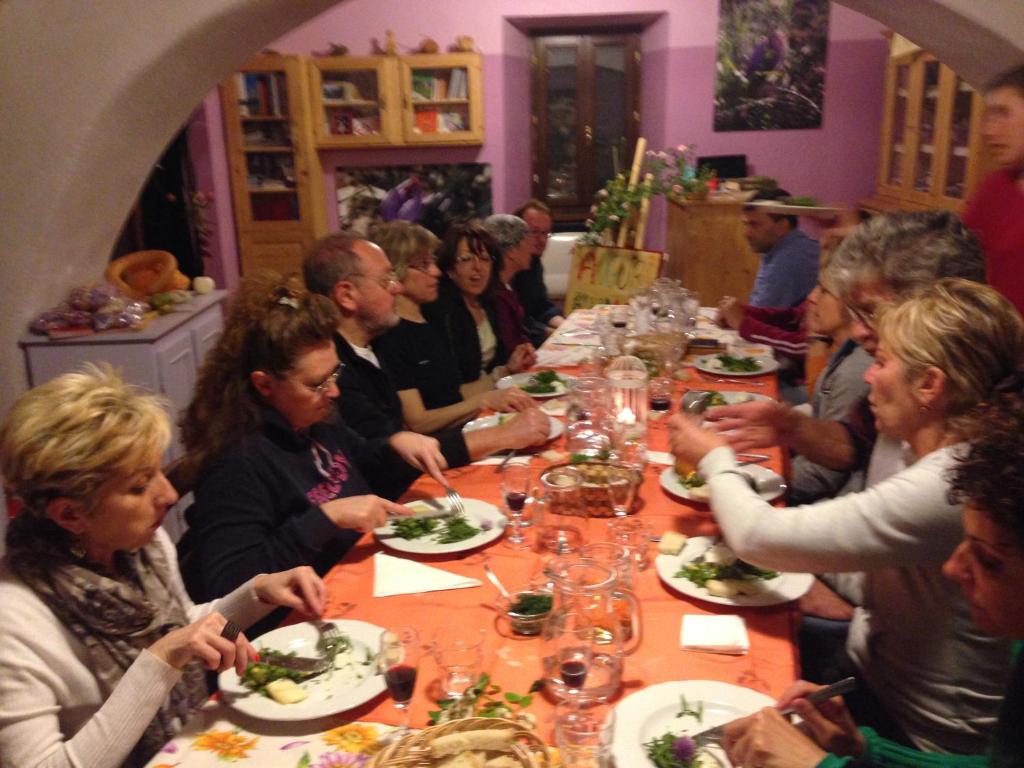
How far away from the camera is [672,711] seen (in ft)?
4.24

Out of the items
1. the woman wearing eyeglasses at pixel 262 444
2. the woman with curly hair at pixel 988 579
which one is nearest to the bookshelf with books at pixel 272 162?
the woman wearing eyeglasses at pixel 262 444

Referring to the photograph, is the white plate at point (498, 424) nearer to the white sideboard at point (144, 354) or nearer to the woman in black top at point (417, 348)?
the woman in black top at point (417, 348)

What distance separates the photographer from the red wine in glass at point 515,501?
189 cm

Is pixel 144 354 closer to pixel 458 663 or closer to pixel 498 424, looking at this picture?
pixel 498 424

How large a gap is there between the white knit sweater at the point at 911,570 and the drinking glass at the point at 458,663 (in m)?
0.56

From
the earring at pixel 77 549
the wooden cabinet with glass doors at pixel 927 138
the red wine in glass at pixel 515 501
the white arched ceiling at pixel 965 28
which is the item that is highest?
the white arched ceiling at pixel 965 28

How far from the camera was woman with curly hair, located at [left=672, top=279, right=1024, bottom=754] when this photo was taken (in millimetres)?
1453

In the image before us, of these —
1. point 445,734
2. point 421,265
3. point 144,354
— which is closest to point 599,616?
point 445,734

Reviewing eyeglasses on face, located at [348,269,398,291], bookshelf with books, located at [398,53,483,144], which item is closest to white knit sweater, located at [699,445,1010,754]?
eyeglasses on face, located at [348,269,398,291]

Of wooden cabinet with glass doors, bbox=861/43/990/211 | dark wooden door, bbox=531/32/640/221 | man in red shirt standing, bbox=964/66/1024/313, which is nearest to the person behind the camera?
man in red shirt standing, bbox=964/66/1024/313

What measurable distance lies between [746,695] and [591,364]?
7.04 ft

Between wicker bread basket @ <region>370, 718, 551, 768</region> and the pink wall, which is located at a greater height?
the pink wall

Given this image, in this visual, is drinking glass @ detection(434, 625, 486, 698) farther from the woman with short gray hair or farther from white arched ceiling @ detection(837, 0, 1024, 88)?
white arched ceiling @ detection(837, 0, 1024, 88)

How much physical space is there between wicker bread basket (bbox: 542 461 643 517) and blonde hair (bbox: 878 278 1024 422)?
2.47 ft
